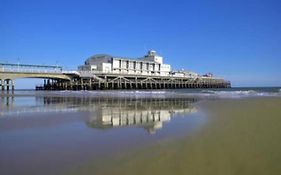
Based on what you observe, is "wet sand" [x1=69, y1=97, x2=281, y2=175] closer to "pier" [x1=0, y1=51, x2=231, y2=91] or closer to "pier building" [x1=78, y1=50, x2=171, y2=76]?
"pier" [x1=0, y1=51, x2=231, y2=91]

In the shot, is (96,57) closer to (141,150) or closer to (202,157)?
(141,150)

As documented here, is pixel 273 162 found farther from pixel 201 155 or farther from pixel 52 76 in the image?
pixel 52 76

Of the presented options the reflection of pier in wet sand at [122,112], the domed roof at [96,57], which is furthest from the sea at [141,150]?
the domed roof at [96,57]

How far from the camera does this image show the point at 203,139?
677 centimetres

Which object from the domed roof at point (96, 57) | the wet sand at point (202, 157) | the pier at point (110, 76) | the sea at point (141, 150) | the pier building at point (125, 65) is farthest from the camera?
the domed roof at point (96, 57)

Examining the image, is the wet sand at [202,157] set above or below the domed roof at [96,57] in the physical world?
below

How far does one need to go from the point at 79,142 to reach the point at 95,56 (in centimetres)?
8450

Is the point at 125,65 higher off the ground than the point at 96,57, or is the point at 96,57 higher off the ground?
the point at 96,57

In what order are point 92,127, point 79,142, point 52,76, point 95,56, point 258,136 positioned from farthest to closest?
point 95,56 < point 52,76 < point 92,127 < point 258,136 < point 79,142

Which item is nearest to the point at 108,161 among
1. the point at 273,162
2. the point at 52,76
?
the point at 273,162

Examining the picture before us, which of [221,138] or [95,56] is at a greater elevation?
[95,56]

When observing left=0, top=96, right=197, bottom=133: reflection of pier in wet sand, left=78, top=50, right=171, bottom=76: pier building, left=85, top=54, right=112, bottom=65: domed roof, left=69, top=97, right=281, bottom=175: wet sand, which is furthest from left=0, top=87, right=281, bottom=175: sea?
left=85, top=54, right=112, bottom=65: domed roof

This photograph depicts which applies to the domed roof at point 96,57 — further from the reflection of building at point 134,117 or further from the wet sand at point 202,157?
the wet sand at point 202,157

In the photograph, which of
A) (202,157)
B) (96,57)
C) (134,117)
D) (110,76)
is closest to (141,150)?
(202,157)
